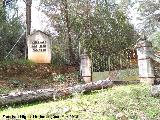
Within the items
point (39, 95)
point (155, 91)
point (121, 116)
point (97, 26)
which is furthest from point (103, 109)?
point (97, 26)

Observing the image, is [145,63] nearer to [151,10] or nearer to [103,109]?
[151,10]

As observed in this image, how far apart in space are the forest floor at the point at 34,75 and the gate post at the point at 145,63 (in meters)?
4.17

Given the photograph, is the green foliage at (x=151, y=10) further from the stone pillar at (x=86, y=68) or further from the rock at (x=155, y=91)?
the rock at (x=155, y=91)

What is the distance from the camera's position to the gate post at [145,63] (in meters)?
14.1

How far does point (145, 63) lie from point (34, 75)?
7.21 metres

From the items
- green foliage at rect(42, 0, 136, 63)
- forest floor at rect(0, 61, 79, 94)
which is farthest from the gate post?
green foliage at rect(42, 0, 136, 63)

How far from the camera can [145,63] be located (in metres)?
14.2

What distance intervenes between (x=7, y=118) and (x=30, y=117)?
599 millimetres

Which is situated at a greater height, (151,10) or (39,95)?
(151,10)

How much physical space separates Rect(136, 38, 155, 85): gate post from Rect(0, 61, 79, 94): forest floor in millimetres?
4172

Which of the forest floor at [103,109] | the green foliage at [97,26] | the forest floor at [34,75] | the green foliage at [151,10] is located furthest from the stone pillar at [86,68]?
the forest floor at [103,109]

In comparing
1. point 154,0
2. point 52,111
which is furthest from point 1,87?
point 154,0

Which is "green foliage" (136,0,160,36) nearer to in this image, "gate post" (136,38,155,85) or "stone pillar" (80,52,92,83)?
"gate post" (136,38,155,85)

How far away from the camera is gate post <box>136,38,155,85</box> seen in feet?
46.1
